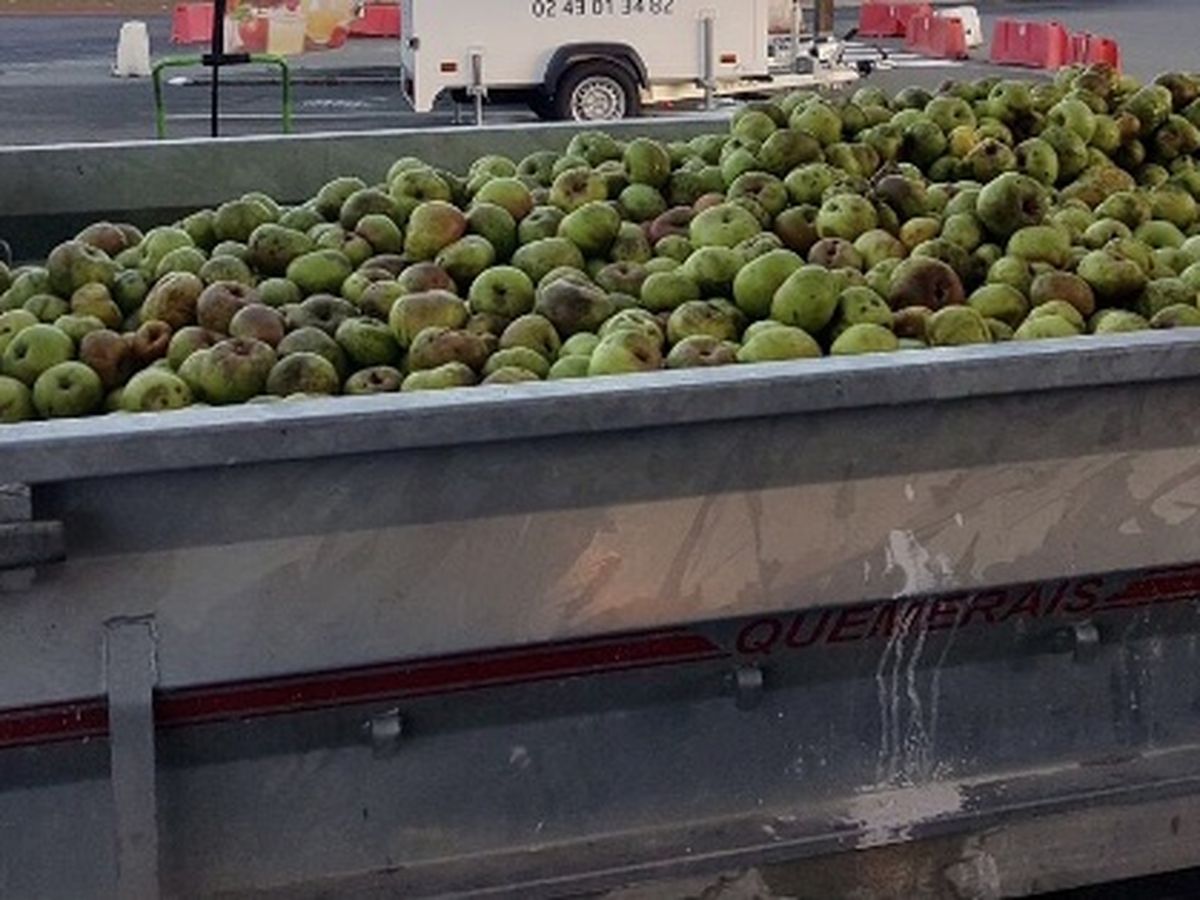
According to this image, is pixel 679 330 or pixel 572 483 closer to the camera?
pixel 572 483

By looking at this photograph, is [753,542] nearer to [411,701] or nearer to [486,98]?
[411,701]

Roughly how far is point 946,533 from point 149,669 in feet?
4.35

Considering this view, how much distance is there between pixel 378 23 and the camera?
2902cm

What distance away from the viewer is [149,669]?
2.86 metres

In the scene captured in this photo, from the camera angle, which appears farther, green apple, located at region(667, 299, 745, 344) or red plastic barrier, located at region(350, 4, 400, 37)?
red plastic barrier, located at region(350, 4, 400, 37)

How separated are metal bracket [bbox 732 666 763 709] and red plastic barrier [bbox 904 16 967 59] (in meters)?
24.3

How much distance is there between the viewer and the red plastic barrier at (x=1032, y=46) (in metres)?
24.9

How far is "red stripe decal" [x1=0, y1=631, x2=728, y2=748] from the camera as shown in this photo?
113 inches

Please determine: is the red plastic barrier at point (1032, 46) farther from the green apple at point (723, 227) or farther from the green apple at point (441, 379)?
the green apple at point (441, 379)

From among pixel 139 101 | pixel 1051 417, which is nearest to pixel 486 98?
pixel 139 101

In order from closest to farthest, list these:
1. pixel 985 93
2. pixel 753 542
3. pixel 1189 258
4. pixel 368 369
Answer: pixel 753 542 < pixel 368 369 < pixel 1189 258 < pixel 985 93

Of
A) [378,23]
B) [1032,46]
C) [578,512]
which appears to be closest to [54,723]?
[578,512]

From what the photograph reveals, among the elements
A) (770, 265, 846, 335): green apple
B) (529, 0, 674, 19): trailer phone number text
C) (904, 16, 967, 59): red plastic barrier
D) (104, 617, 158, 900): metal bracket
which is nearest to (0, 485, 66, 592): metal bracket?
(104, 617, 158, 900): metal bracket

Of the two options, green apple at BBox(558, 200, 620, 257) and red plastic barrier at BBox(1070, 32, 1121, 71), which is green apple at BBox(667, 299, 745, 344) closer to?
green apple at BBox(558, 200, 620, 257)
